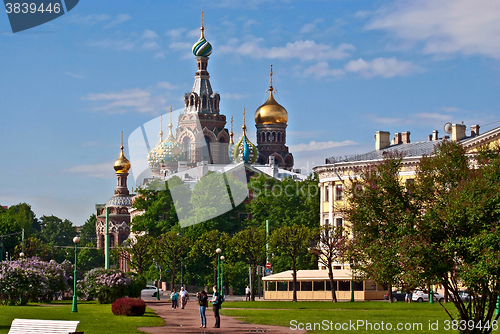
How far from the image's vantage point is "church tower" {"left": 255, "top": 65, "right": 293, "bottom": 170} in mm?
130250

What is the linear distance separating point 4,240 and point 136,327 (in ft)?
223

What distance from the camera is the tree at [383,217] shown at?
22656 mm

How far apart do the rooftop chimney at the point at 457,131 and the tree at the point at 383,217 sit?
39.4 m

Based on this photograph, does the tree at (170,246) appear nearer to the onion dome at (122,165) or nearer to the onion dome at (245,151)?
the onion dome at (245,151)

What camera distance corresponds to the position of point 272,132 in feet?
431

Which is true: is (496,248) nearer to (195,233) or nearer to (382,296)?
(382,296)

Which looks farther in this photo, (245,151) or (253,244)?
(245,151)

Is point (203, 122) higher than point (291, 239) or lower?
higher

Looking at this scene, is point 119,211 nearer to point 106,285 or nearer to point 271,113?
point 271,113

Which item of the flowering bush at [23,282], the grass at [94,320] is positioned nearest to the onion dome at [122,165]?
the flowering bush at [23,282]

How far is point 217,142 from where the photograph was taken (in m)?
129

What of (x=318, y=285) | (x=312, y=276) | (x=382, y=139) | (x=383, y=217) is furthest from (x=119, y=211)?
(x=383, y=217)

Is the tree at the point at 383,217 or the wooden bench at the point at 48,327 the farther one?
the tree at the point at 383,217

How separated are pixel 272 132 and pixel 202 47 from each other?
17079 millimetres
